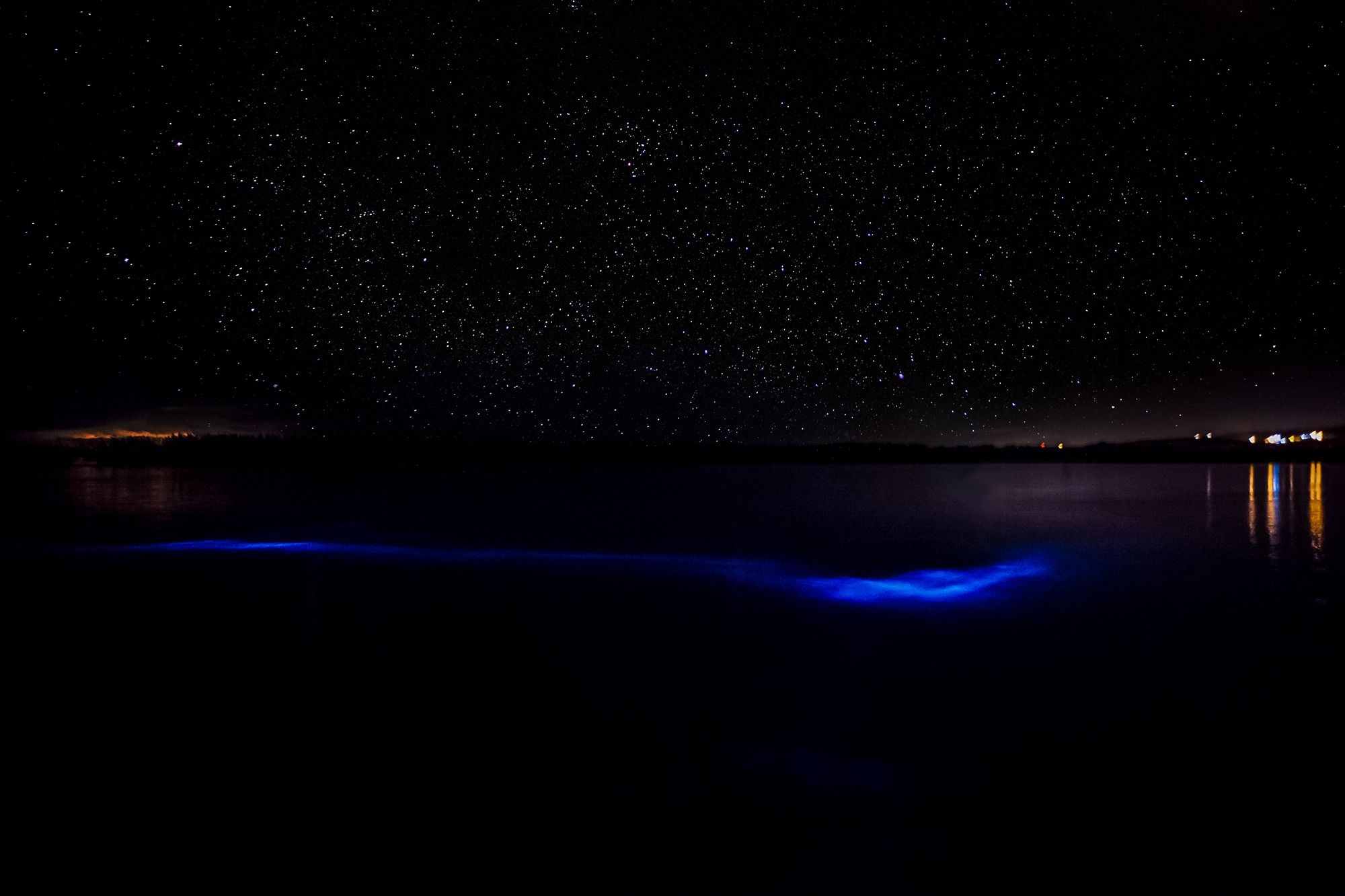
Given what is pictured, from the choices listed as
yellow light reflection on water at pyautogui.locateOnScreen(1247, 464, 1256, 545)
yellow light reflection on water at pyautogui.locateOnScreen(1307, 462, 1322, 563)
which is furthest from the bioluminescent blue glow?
yellow light reflection on water at pyautogui.locateOnScreen(1247, 464, 1256, 545)

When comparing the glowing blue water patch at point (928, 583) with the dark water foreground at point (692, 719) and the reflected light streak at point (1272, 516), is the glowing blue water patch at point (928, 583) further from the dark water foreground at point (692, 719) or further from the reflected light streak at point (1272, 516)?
the reflected light streak at point (1272, 516)

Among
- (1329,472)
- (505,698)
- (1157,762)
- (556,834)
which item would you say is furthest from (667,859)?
(1329,472)

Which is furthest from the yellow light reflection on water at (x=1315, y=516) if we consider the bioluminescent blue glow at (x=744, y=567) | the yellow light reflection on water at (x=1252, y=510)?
the bioluminescent blue glow at (x=744, y=567)

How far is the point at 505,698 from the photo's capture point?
349 centimetres

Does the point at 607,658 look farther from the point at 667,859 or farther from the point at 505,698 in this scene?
the point at 667,859

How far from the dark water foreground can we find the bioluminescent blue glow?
7cm

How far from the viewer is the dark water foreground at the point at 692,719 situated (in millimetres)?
2236

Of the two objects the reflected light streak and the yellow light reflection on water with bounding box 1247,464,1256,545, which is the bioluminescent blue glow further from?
the yellow light reflection on water with bounding box 1247,464,1256,545

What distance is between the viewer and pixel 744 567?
6988mm

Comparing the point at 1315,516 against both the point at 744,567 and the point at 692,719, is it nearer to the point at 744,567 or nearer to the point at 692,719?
the point at 744,567

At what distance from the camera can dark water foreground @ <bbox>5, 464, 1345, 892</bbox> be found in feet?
7.34

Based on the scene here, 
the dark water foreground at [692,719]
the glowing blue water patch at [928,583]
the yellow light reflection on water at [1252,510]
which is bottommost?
the dark water foreground at [692,719]

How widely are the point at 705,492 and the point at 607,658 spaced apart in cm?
1395

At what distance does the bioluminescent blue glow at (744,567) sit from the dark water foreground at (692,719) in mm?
70
